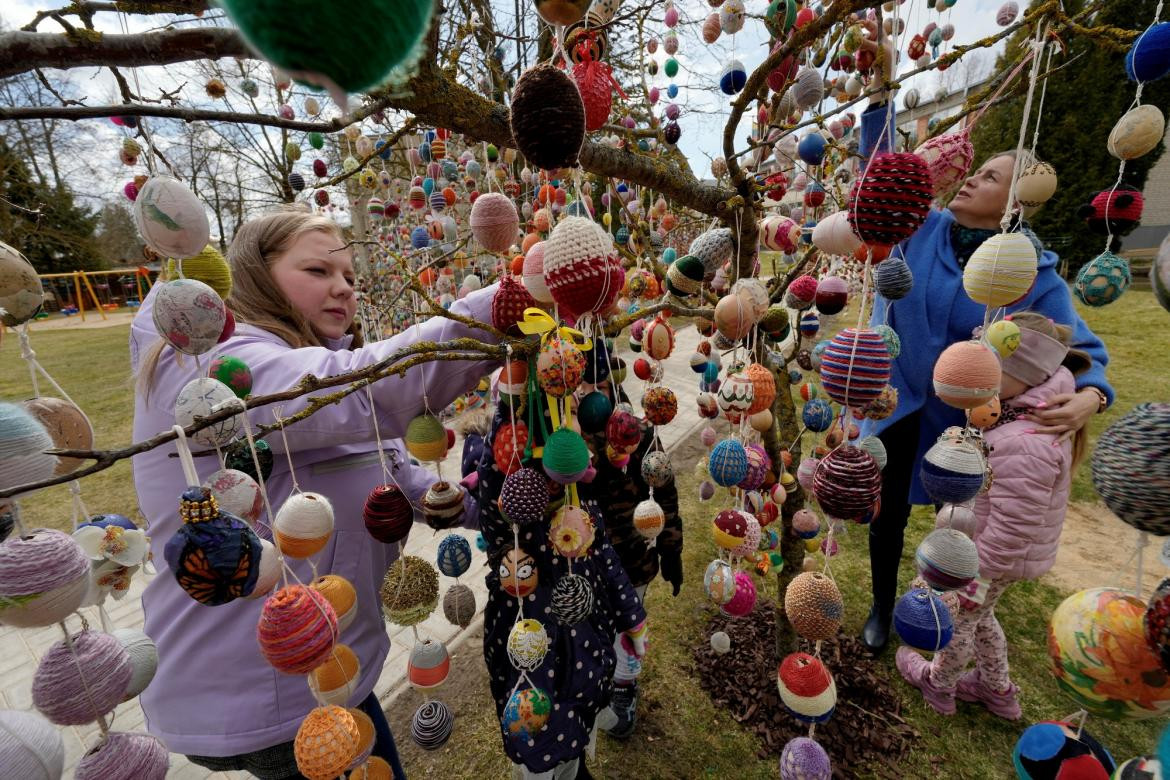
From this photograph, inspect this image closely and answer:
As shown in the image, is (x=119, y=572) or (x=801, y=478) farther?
(x=801, y=478)

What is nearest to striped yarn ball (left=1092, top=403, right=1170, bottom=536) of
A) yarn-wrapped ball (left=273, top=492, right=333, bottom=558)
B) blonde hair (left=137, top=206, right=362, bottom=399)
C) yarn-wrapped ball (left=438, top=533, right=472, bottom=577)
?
yarn-wrapped ball (left=273, top=492, right=333, bottom=558)

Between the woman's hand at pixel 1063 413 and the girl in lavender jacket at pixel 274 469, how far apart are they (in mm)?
1535

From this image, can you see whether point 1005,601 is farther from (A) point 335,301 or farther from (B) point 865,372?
(A) point 335,301

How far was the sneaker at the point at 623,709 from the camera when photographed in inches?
71.0

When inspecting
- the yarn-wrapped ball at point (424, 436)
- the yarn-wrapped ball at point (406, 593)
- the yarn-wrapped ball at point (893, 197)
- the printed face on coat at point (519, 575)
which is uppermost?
the yarn-wrapped ball at point (893, 197)

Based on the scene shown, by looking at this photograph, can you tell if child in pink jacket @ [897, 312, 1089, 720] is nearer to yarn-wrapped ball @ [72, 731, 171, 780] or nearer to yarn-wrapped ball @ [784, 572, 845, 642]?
yarn-wrapped ball @ [784, 572, 845, 642]

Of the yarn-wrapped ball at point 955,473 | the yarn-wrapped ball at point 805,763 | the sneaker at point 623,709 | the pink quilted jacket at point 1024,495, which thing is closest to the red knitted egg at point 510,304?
the yarn-wrapped ball at point 955,473

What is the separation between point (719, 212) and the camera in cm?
136

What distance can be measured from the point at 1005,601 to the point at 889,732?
124 cm

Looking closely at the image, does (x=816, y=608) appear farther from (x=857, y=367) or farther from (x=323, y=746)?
(x=323, y=746)

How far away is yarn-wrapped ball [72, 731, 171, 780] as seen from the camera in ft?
1.91

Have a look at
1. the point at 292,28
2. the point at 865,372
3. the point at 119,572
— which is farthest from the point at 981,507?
the point at 119,572

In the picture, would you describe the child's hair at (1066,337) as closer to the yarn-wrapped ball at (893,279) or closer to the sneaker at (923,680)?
the yarn-wrapped ball at (893,279)

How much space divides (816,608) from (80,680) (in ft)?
4.13
